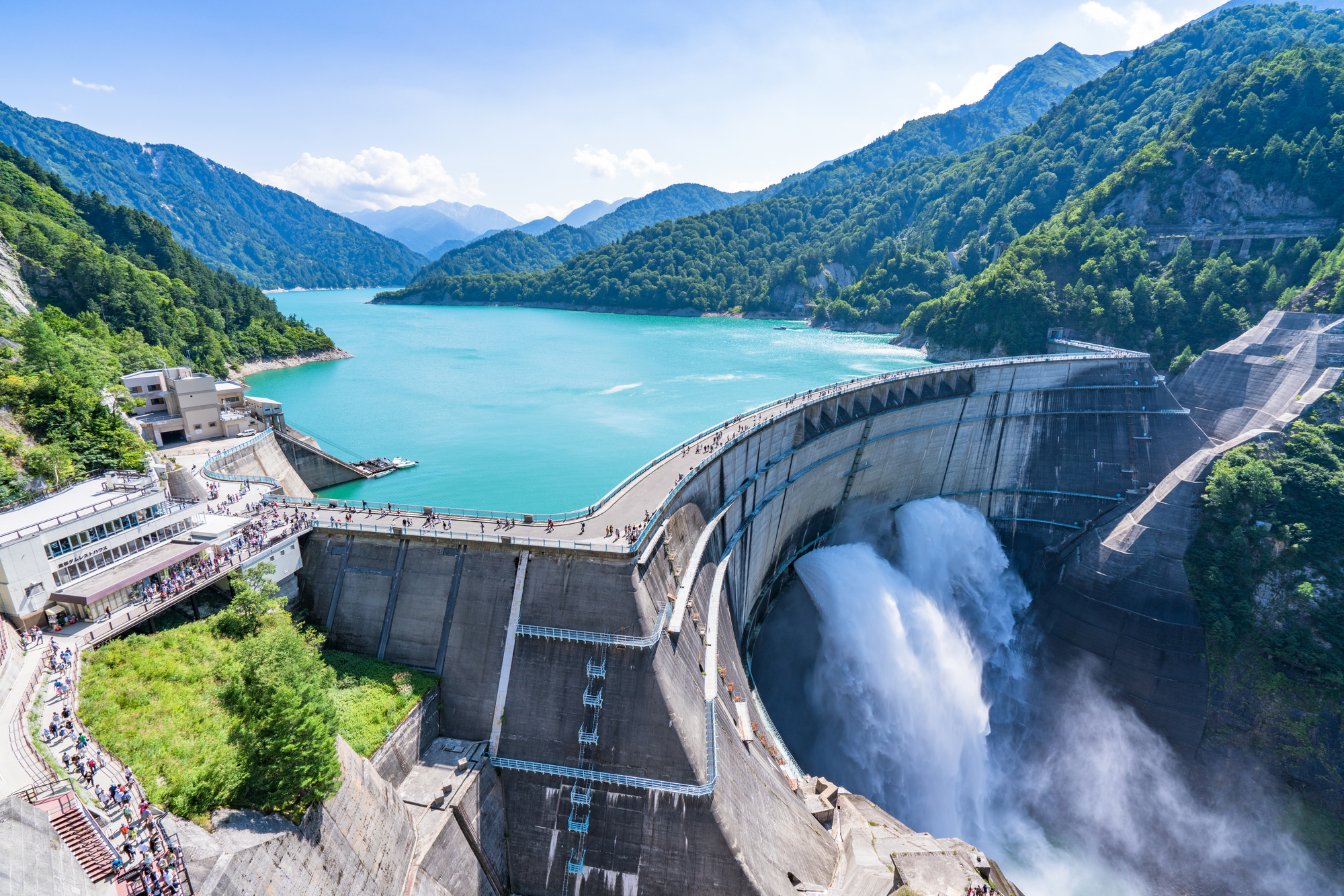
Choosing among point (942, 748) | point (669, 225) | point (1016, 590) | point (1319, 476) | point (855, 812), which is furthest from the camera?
point (669, 225)

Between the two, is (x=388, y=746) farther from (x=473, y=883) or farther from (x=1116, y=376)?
(x=1116, y=376)

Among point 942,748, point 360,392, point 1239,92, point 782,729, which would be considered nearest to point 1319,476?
point 942,748

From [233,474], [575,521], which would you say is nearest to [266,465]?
[233,474]

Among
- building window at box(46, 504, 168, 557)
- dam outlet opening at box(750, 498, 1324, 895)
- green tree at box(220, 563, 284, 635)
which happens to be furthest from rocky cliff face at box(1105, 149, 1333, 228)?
building window at box(46, 504, 168, 557)

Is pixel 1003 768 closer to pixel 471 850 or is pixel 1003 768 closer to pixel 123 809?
pixel 471 850

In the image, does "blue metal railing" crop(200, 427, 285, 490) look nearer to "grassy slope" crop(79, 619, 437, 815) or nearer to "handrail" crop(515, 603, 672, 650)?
"grassy slope" crop(79, 619, 437, 815)

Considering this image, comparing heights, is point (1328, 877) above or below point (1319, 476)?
below
